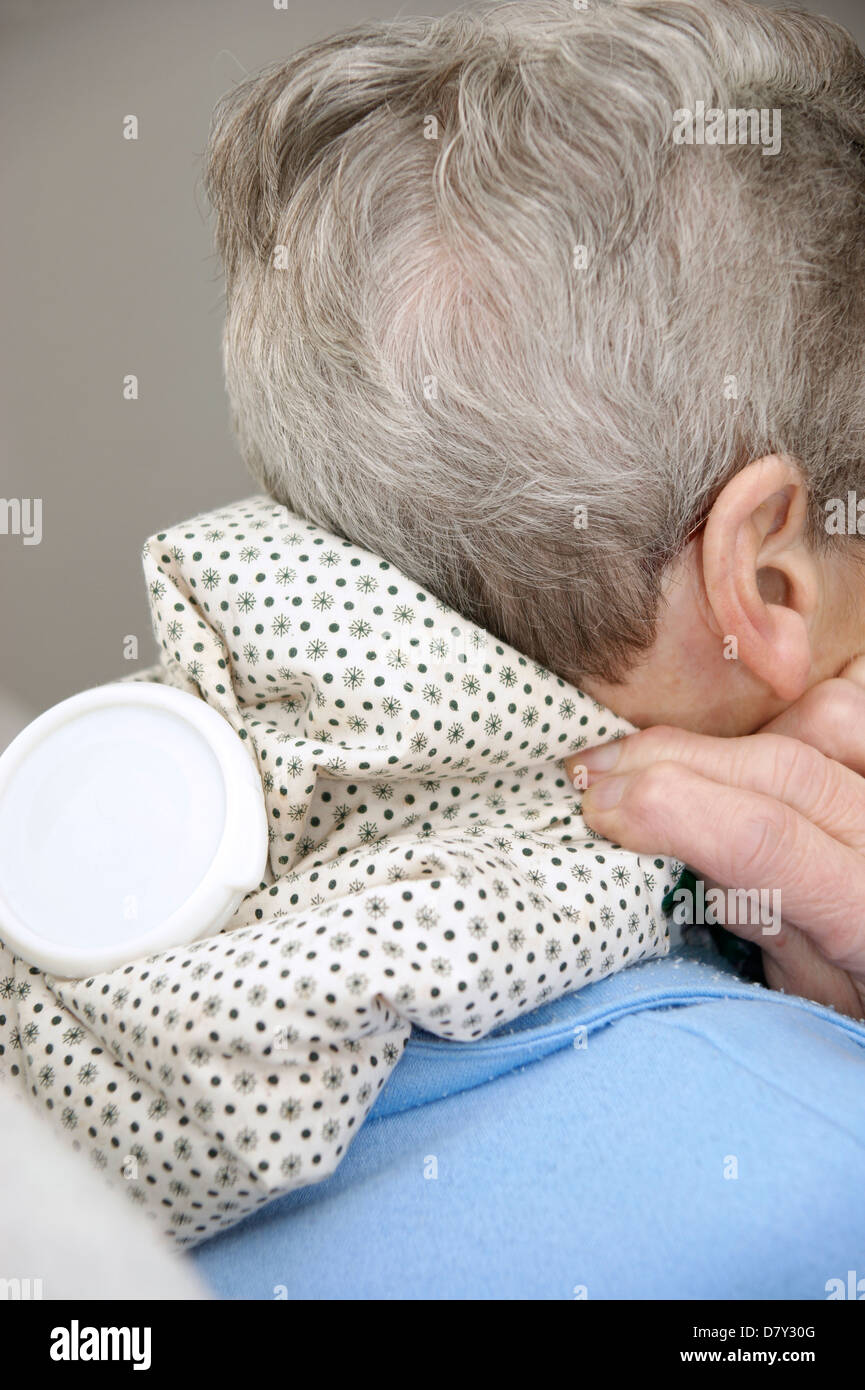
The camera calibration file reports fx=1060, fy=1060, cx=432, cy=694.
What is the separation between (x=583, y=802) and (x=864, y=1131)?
0.28 m

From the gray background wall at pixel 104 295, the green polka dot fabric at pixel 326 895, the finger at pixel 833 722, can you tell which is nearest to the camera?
the green polka dot fabric at pixel 326 895

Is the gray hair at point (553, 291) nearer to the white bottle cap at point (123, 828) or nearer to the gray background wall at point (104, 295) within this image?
the white bottle cap at point (123, 828)

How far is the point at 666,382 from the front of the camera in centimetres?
66

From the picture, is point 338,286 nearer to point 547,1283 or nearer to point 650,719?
point 650,719

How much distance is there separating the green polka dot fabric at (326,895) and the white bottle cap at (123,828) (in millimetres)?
24

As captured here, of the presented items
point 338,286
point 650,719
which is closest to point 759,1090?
point 650,719

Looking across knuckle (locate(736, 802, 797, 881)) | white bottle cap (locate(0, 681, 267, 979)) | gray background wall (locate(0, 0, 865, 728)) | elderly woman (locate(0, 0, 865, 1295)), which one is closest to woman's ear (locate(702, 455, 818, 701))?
elderly woman (locate(0, 0, 865, 1295))

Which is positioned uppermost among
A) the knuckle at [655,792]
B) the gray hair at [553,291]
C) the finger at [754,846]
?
the gray hair at [553,291]

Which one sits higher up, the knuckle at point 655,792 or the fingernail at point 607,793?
the knuckle at point 655,792

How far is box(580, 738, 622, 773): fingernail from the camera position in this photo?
77 centimetres

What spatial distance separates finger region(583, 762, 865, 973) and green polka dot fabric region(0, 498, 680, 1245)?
0.02 metres

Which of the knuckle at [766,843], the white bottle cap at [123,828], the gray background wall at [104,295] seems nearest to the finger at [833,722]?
the knuckle at [766,843]

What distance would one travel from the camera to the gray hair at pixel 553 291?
655mm

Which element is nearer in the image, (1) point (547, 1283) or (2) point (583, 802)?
(1) point (547, 1283)
